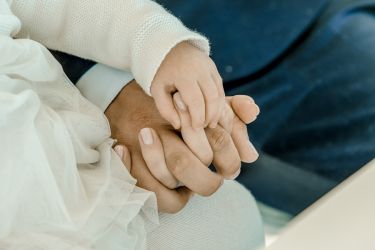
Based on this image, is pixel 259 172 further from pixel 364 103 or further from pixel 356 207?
pixel 356 207

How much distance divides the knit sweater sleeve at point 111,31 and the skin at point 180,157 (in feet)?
0.16

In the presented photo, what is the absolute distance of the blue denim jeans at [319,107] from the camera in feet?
2.90

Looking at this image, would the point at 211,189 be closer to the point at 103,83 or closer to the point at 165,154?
the point at 165,154

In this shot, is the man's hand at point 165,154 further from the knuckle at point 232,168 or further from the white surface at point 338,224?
the white surface at point 338,224

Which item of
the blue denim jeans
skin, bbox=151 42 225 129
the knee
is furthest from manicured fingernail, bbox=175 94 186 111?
the blue denim jeans

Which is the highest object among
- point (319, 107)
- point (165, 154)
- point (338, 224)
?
point (338, 224)

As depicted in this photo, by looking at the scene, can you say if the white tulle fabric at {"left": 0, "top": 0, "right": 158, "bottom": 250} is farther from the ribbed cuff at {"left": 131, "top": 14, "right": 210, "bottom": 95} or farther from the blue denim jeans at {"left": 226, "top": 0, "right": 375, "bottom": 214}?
the blue denim jeans at {"left": 226, "top": 0, "right": 375, "bottom": 214}

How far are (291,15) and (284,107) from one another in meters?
0.12

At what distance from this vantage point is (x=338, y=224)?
1.31 ft

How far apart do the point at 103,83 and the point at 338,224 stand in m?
0.32

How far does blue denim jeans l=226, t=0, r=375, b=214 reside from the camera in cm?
88

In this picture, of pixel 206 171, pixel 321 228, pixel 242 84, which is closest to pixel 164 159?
pixel 206 171

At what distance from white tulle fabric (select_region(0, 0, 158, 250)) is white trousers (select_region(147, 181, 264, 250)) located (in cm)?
2

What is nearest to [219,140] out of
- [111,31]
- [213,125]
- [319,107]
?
[213,125]
